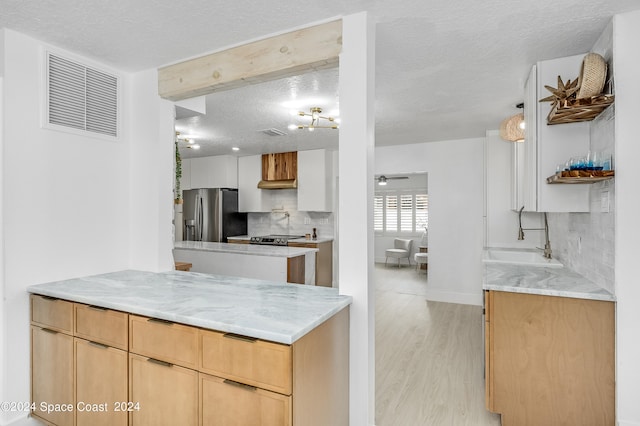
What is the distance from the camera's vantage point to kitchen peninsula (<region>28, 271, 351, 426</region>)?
1.40m

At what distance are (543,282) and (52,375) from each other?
3011 millimetres

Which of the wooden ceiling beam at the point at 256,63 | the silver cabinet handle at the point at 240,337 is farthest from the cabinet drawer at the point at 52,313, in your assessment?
the wooden ceiling beam at the point at 256,63

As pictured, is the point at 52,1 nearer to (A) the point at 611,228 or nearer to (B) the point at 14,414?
(B) the point at 14,414

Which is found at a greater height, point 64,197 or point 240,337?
point 64,197

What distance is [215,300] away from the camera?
1826mm

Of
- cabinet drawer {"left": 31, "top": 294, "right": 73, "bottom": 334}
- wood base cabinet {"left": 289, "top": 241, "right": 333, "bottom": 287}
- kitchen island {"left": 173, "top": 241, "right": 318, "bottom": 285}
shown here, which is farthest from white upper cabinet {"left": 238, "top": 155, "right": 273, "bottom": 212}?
cabinet drawer {"left": 31, "top": 294, "right": 73, "bottom": 334}

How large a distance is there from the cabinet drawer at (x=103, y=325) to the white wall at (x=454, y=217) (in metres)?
4.31

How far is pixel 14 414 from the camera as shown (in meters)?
2.06

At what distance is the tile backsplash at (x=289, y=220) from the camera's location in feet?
20.2

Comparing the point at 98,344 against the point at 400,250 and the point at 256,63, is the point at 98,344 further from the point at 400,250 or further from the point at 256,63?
the point at 400,250

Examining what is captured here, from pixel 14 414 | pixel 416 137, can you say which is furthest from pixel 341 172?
pixel 416 137

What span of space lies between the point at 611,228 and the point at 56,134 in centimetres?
342

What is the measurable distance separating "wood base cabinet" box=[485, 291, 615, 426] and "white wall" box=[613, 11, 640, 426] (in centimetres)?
5

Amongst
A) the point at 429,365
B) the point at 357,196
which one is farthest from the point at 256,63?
the point at 429,365
